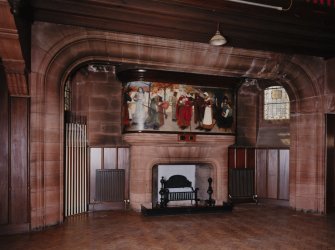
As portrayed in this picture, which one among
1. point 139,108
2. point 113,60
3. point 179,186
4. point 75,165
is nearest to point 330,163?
point 179,186

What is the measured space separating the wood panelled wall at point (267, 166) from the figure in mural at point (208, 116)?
4.67 ft

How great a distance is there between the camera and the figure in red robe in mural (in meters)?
8.30

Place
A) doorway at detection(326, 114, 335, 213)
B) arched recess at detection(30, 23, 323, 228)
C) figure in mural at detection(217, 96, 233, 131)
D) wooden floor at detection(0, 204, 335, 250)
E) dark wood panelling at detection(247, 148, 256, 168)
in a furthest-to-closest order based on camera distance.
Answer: dark wood panelling at detection(247, 148, 256, 168), figure in mural at detection(217, 96, 233, 131), doorway at detection(326, 114, 335, 213), arched recess at detection(30, 23, 323, 228), wooden floor at detection(0, 204, 335, 250)

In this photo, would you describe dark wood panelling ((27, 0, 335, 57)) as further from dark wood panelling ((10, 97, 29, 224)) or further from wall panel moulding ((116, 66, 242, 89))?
dark wood panelling ((10, 97, 29, 224))

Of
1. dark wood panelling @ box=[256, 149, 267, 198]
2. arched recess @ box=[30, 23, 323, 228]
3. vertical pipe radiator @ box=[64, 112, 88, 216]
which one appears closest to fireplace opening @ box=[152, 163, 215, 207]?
dark wood panelling @ box=[256, 149, 267, 198]

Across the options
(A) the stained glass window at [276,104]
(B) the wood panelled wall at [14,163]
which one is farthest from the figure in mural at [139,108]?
(A) the stained glass window at [276,104]

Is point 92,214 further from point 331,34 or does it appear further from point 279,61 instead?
point 331,34

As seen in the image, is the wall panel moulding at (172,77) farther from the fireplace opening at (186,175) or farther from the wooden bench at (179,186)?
the wooden bench at (179,186)

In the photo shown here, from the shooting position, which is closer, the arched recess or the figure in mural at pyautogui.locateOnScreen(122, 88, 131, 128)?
A: the arched recess

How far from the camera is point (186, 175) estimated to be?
969 centimetres

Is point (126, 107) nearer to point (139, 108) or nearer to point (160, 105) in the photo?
point (139, 108)

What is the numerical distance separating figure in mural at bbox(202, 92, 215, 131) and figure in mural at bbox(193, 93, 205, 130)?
0.30 feet

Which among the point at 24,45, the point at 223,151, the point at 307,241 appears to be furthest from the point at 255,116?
the point at 24,45

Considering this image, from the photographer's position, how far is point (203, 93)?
8523 millimetres
